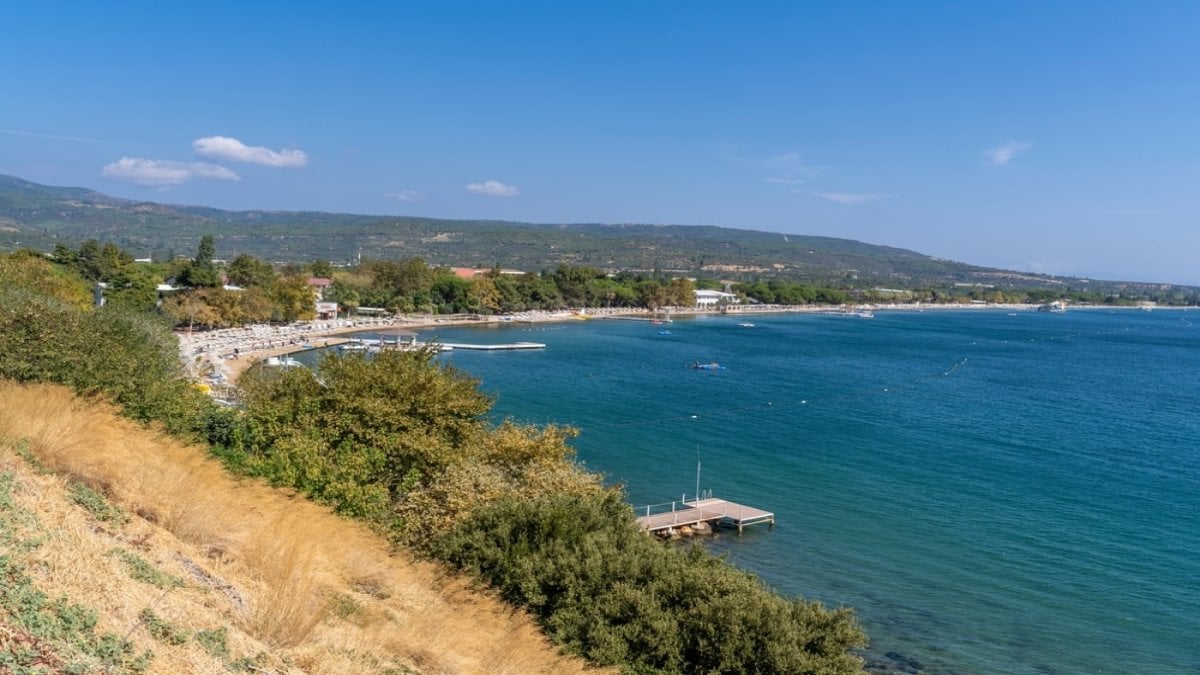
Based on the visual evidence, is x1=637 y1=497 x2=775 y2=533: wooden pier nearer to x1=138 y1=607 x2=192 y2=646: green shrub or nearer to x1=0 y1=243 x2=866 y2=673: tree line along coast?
x1=0 y1=243 x2=866 y2=673: tree line along coast

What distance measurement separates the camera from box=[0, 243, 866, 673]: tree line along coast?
9.15 meters

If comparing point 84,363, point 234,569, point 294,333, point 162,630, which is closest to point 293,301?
point 294,333

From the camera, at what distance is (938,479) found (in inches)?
1200

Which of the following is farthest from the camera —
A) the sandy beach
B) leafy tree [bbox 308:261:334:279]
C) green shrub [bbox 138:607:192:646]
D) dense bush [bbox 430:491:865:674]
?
leafy tree [bbox 308:261:334:279]

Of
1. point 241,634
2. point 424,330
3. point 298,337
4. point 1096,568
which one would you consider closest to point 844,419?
point 1096,568

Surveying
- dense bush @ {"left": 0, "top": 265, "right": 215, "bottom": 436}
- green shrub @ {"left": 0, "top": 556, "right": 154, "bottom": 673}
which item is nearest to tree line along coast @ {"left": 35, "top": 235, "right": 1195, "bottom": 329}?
dense bush @ {"left": 0, "top": 265, "right": 215, "bottom": 436}

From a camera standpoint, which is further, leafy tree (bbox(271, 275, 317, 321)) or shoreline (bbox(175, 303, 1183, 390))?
leafy tree (bbox(271, 275, 317, 321))

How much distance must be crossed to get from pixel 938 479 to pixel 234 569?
27993 mm

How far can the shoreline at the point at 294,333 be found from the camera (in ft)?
145

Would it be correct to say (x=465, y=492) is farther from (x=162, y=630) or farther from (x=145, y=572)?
(x=162, y=630)

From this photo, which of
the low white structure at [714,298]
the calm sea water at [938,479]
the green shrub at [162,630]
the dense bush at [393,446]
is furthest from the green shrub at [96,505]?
the low white structure at [714,298]

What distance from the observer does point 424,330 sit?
268ft

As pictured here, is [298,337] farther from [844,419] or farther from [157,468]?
[157,468]

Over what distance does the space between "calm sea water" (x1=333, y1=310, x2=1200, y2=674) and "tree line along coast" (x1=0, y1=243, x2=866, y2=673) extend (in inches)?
259
